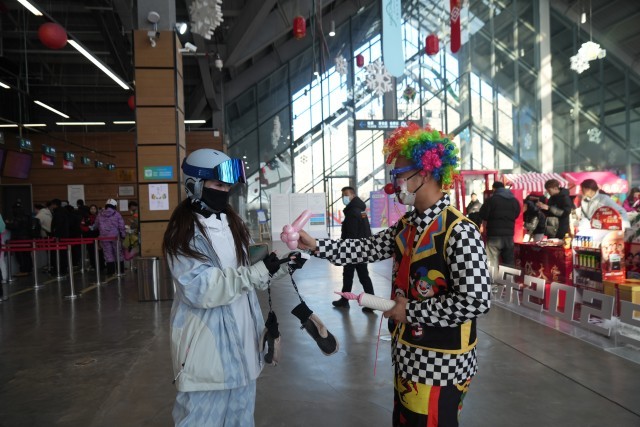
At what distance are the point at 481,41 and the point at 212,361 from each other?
69.0ft

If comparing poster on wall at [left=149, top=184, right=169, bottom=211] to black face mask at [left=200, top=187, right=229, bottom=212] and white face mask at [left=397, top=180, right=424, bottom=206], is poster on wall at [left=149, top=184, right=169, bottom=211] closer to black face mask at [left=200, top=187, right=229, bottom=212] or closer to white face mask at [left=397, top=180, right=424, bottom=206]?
black face mask at [left=200, top=187, right=229, bottom=212]

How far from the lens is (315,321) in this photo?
1.93 metres

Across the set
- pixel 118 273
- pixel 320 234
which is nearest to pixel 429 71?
pixel 320 234

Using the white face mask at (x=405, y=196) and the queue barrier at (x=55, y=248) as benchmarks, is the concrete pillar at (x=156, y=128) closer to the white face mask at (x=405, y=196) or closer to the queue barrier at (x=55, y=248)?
the queue barrier at (x=55, y=248)

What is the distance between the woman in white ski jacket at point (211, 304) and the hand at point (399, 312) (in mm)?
469

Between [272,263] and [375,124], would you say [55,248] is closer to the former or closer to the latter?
[272,263]

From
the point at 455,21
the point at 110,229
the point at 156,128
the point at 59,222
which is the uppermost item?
the point at 455,21

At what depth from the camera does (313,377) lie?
393cm

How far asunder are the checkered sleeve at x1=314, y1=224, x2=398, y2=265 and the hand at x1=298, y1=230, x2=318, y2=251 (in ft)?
0.10

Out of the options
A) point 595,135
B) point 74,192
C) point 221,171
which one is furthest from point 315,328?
point 595,135

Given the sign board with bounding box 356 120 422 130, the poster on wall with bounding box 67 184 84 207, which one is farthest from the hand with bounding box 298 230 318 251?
the poster on wall with bounding box 67 184 84 207

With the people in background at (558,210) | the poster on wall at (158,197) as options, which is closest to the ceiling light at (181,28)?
the poster on wall at (158,197)

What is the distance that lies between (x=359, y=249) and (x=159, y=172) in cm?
585

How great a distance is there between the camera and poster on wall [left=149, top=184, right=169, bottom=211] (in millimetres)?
7293
